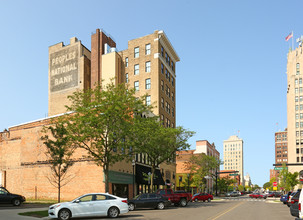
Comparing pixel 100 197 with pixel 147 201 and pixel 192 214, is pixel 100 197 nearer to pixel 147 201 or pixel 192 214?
pixel 192 214

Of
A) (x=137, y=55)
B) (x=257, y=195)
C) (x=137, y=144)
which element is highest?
(x=137, y=55)

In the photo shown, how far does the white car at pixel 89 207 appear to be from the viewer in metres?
20.3

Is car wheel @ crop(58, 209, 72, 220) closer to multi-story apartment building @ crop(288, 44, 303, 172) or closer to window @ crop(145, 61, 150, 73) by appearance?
window @ crop(145, 61, 150, 73)

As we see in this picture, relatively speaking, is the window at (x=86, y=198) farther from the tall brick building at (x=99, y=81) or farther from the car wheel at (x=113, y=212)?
the tall brick building at (x=99, y=81)

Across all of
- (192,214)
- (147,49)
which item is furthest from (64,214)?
(147,49)

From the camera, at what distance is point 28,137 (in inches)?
1850

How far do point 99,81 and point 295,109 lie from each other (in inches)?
3853

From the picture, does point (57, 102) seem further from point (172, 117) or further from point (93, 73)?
point (172, 117)

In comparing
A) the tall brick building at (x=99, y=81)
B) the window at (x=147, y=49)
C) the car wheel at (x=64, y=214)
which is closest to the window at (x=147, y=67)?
the tall brick building at (x=99, y=81)

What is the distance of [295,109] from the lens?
126812mm

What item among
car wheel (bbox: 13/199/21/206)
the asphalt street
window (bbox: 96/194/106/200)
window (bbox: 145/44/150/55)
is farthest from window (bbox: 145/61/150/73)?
window (bbox: 96/194/106/200)

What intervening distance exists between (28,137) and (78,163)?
10825mm

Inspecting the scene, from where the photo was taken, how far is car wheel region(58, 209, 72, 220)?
20234 millimetres

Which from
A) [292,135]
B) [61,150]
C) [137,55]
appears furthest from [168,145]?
[292,135]
